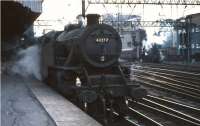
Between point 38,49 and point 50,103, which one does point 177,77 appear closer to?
point 38,49

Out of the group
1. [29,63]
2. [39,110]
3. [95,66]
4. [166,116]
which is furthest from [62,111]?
[29,63]

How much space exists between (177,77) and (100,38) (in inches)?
501

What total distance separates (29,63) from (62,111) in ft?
36.6

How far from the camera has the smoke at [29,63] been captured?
20.4 m

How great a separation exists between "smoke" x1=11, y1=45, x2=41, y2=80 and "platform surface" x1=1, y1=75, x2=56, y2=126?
5183mm

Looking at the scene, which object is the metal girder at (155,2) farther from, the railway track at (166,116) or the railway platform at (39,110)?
the railway platform at (39,110)

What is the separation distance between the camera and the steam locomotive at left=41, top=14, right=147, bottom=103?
12266 mm

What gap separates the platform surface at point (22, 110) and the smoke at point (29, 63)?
5.18m

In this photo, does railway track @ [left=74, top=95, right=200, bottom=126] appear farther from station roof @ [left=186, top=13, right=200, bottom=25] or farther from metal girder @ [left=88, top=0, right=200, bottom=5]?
station roof @ [left=186, top=13, right=200, bottom=25]

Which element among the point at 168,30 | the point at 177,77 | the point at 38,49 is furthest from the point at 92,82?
the point at 168,30

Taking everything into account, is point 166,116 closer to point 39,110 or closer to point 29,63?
point 39,110

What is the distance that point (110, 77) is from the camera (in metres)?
12.6

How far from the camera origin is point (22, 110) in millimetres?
10789

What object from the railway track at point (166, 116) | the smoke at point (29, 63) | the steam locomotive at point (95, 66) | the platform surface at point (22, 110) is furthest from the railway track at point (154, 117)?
the smoke at point (29, 63)
